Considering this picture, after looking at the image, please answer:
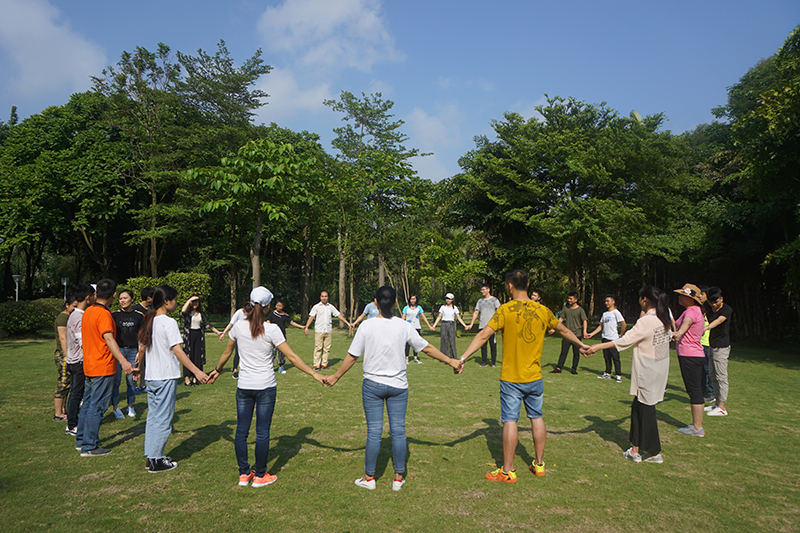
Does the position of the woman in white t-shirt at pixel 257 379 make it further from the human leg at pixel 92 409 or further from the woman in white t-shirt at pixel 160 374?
the human leg at pixel 92 409

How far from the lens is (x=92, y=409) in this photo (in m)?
5.47

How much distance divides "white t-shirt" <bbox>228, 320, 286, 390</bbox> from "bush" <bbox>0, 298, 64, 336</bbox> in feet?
65.2

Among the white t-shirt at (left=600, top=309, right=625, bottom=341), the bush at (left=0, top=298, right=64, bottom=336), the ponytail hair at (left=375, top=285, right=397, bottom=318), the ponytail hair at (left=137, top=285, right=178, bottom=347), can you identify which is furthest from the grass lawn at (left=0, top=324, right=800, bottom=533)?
the bush at (left=0, top=298, right=64, bottom=336)

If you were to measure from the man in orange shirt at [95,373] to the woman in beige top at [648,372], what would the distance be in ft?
18.7

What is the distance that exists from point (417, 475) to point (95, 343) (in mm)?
4015

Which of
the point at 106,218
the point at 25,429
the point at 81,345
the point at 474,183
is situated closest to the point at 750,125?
the point at 474,183

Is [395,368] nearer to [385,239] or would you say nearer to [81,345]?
[81,345]

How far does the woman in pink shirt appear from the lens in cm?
646

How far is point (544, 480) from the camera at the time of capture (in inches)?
190

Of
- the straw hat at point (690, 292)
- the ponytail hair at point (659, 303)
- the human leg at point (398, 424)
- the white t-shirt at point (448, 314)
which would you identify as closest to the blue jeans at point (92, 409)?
the human leg at point (398, 424)

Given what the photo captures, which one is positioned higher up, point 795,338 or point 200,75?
point 200,75

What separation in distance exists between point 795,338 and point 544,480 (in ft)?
76.0

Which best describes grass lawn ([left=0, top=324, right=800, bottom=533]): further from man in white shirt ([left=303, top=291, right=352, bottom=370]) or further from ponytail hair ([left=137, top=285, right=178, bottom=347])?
man in white shirt ([left=303, top=291, right=352, bottom=370])

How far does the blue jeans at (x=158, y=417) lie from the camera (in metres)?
4.89
